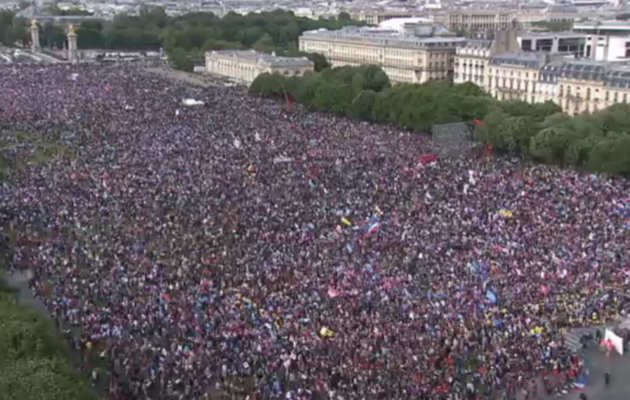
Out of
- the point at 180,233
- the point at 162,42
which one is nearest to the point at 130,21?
the point at 162,42

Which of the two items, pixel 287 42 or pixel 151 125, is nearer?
pixel 151 125

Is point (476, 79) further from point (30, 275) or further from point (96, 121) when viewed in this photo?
point (30, 275)

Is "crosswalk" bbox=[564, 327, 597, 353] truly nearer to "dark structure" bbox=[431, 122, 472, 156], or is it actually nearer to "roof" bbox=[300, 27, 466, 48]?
"dark structure" bbox=[431, 122, 472, 156]

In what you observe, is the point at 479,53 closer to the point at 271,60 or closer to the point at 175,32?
the point at 271,60

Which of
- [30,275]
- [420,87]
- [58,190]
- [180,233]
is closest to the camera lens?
[30,275]

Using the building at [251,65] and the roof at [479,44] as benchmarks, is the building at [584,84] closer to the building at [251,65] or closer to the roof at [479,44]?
the roof at [479,44]

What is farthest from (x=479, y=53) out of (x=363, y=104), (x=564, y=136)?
(x=564, y=136)
